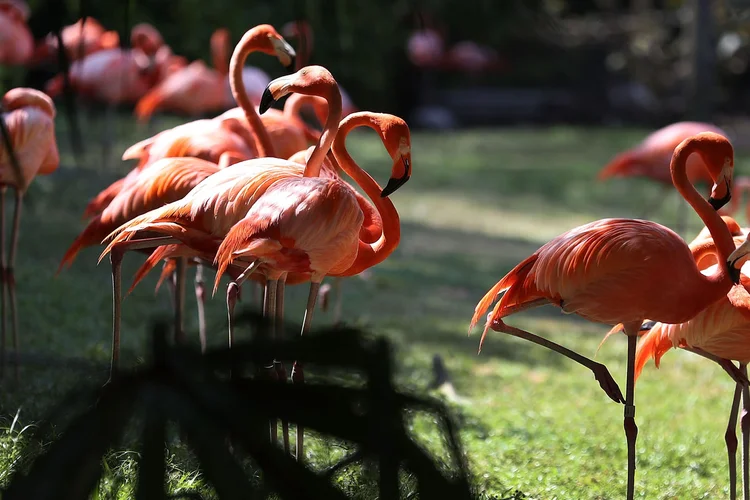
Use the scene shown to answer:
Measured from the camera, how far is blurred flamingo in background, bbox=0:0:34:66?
652 centimetres

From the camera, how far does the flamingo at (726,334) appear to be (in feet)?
8.84

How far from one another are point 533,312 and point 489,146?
5901mm

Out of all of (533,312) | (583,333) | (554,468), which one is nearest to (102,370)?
(554,468)

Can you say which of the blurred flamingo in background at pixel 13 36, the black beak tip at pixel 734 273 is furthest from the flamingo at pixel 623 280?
the blurred flamingo in background at pixel 13 36

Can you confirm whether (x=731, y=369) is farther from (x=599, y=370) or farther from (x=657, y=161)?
(x=657, y=161)

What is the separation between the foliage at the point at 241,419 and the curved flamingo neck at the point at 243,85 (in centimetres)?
266

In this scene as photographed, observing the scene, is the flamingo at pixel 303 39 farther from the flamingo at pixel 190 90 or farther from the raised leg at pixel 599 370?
the flamingo at pixel 190 90

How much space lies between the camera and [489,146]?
11.6 metres

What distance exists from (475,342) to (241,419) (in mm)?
4438

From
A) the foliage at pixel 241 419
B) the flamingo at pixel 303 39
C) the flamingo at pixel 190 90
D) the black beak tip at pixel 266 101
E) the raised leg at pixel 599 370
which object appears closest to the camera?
the foliage at pixel 241 419

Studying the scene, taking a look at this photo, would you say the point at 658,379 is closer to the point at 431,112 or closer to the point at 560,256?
the point at 560,256

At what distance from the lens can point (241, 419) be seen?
0.83 metres

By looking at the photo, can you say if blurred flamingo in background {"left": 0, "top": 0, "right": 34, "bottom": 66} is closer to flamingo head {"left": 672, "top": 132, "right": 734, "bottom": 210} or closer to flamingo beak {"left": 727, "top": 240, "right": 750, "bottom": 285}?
flamingo head {"left": 672, "top": 132, "right": 734, "bottom": 210}

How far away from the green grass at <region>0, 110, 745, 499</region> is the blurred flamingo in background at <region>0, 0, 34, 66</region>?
2.70ft
